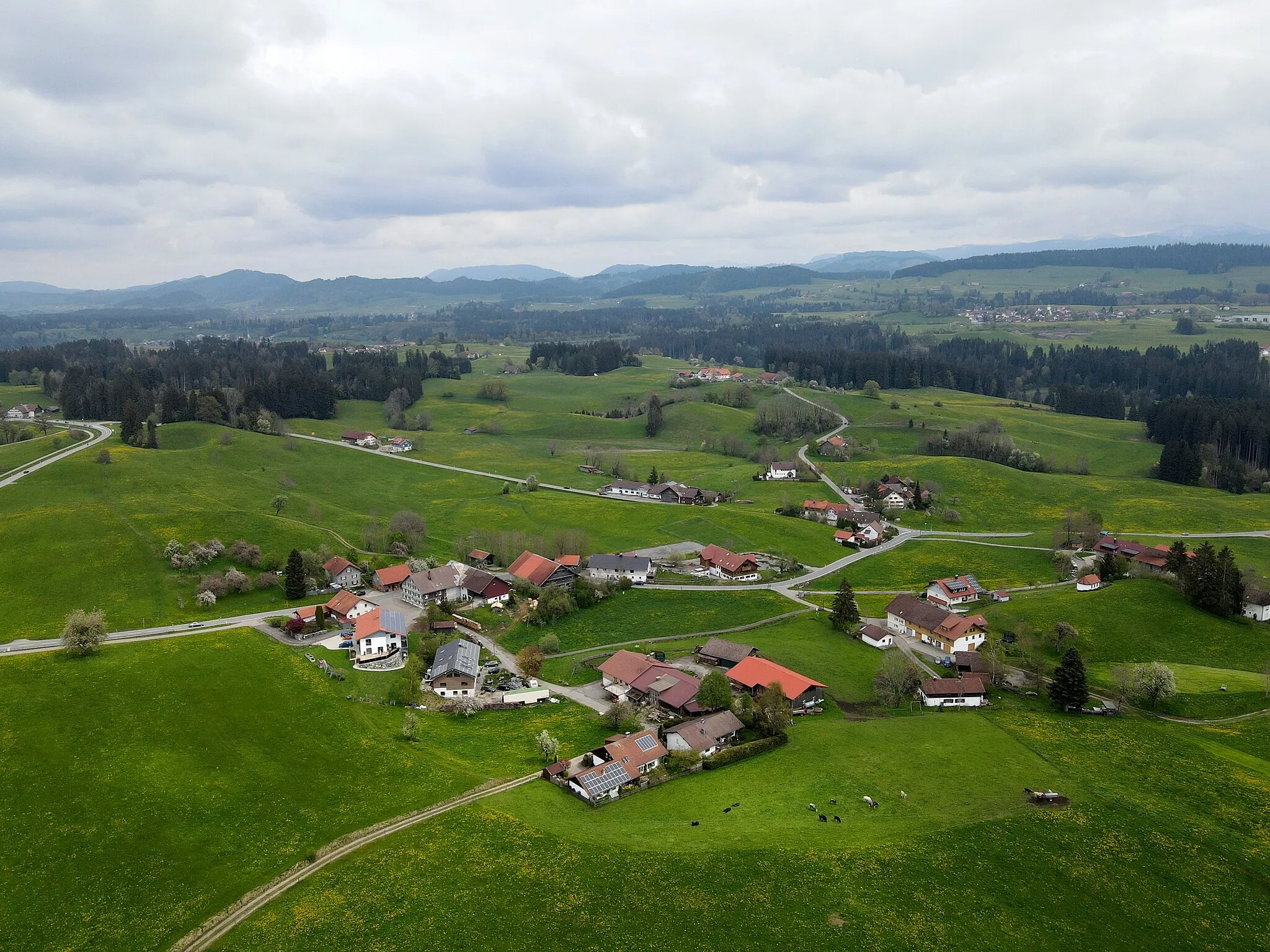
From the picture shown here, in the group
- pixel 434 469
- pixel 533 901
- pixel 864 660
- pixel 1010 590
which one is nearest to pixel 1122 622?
pixel 1010 590

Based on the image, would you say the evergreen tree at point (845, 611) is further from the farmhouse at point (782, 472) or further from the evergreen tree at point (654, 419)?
the evergreen tree at point (654, 419)

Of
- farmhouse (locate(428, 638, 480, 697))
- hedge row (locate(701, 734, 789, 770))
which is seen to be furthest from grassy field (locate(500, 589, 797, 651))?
hedge row (locate(701, 734, 789, 770))

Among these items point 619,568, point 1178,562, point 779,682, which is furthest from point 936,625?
point 619,568

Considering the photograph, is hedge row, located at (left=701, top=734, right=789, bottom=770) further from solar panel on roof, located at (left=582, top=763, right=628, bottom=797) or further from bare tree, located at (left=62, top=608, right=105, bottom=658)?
bare tree, located at (left=62, top=608, right=105, bottom=658)

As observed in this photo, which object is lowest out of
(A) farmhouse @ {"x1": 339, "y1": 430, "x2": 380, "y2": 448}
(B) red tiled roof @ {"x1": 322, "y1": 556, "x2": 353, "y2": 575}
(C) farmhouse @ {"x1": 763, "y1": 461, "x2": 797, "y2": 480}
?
(C) farmhouse @ {"x1": 763, "y1": 461, "x2": 797, "y2": 480}

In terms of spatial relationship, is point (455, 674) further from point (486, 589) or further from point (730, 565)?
point (730, 565)
